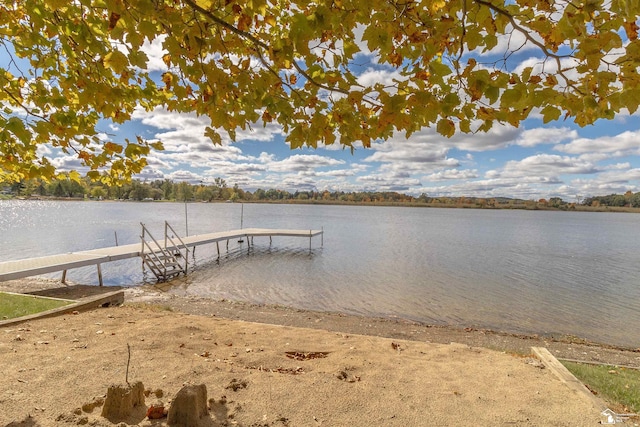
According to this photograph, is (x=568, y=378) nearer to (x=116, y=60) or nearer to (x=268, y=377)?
(x=268, y=377)

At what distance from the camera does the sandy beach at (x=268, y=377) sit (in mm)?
2922

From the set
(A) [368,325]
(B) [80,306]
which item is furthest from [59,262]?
(A) [368,325]

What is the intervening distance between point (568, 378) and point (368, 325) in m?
6.87

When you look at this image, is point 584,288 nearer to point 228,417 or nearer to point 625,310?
point 625,310

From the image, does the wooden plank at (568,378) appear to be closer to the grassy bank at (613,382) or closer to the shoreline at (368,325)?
the grassy bank at (613,382)

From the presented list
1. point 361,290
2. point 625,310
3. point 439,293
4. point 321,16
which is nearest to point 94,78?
point 321,16

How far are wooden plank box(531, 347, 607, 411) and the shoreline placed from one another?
8.94ft

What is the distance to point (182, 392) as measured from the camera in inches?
99.5

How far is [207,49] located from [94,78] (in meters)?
1.71

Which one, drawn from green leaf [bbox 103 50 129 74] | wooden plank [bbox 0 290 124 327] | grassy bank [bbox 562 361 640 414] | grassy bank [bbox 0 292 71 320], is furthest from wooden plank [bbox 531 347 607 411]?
grassy bank [bbox 0 292 71 320]

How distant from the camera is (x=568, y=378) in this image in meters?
4.16

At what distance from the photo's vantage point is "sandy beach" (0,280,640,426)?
2922 mm

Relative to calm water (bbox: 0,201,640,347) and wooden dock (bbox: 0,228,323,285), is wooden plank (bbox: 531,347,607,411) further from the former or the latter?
wooden dock (bbox: 0,228,323,285)

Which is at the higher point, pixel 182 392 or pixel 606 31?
pixel 606 31
